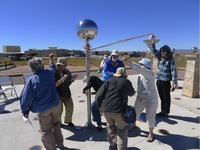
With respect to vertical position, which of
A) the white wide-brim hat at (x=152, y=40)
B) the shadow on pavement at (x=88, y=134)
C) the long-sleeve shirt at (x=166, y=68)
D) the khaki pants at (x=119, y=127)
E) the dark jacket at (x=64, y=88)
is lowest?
the shadow on pavement at (x=88, y=134)

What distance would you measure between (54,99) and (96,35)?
1591mm

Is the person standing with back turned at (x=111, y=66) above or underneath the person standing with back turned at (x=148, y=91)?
above

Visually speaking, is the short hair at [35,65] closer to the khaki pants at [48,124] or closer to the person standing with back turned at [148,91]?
the khaki pants at [48,124]

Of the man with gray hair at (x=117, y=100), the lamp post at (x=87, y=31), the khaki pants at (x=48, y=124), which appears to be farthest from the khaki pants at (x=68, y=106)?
the man with gray hair at (x=117, y=100)

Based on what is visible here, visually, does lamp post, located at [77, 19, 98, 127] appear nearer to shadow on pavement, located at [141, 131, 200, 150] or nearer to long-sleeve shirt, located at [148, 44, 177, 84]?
long-sleeve shirt, located at [148, 44, 177, 84]

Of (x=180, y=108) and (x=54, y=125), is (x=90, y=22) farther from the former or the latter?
(x=180, y=108)

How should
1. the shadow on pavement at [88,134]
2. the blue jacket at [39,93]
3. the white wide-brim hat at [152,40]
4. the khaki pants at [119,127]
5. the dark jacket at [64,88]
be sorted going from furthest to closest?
the white wide-brim hat at [152,40], the dark jacket at [64,88], the shadow on pavement at [88,134], the khaki pants at [119,127], the blue jacket at [39,93]

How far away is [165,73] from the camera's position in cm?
360

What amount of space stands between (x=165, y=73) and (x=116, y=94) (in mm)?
1950

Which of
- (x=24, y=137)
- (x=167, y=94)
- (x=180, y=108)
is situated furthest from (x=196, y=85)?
(x=24, y=137)

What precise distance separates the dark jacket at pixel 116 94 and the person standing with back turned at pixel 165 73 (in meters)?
1.70

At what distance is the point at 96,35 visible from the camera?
322cm

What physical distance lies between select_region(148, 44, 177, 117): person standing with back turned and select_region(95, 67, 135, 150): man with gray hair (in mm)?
1662

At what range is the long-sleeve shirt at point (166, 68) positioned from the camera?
135 inches
